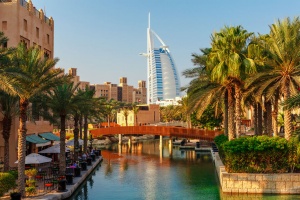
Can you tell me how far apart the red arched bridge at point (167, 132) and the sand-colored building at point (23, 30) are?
25577mm

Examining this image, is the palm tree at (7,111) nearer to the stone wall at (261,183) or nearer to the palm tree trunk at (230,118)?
the stone wall at (261,183)

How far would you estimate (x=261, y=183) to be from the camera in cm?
2412

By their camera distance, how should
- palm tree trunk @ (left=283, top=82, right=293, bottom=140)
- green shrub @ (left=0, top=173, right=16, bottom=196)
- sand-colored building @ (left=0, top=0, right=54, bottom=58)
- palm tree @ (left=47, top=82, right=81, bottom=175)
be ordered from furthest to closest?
sand-colored building @ (left=0, top=0, right=54, bottom=58) → palm tree @ (left=47, top=82, right=81, bottom=175) → palm tree trunk @ (left=283, top=82, right=293, bottom=140) → green shrub @ (left=0, top=173, right=16, bottom=196)

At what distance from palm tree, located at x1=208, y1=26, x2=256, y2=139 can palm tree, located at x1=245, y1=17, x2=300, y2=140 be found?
1.39m

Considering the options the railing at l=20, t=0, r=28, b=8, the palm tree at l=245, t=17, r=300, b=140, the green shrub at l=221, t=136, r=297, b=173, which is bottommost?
the green shrub at l=221, t=136, r=297, b=173

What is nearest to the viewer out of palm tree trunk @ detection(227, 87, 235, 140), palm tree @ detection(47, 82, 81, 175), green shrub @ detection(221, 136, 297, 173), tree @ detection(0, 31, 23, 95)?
tree @ detection(0, 31, 23, 95)

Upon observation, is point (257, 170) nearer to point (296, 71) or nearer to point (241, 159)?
point (241, 159)

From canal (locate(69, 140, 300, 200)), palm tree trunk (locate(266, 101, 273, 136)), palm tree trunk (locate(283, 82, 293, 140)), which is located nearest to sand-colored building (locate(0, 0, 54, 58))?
canal (locate(69, 140, 300, 200))

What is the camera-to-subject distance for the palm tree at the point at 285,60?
2562 centimetres

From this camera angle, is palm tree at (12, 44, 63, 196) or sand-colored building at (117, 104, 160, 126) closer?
palm tree at (12, 44, 63, 196)

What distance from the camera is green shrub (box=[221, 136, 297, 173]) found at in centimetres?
2420

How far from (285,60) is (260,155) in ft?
22.4

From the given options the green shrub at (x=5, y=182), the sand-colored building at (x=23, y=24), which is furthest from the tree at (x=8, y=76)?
the sand-colored building at (x=23, y=24)

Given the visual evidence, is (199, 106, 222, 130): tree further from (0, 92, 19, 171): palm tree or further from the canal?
(0, 92, 19, 171): palm tree
